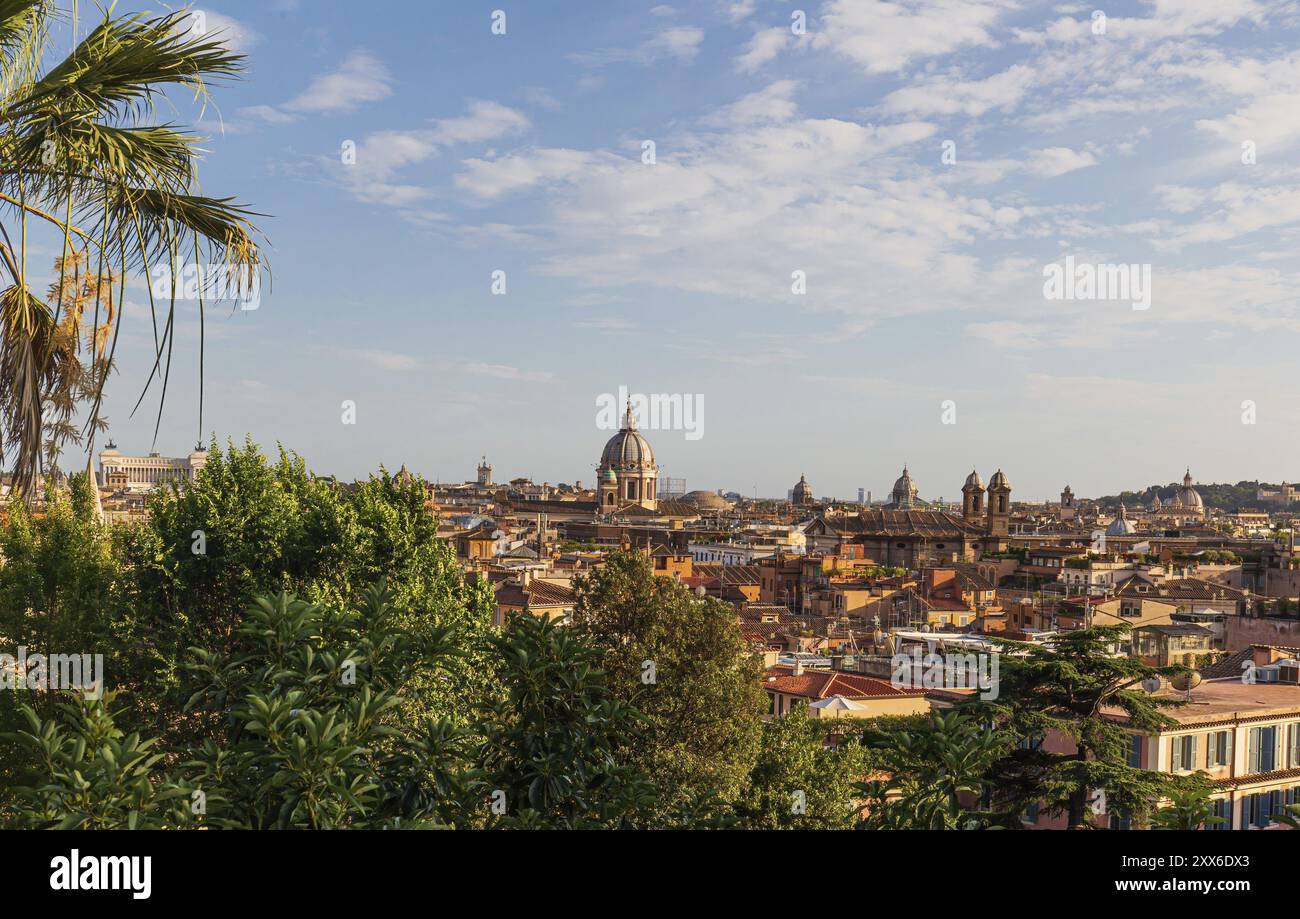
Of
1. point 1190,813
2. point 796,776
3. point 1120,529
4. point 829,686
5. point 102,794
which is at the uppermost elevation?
point 102,794

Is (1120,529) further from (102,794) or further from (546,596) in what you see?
(102,794)

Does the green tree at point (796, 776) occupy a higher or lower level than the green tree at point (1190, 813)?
lower

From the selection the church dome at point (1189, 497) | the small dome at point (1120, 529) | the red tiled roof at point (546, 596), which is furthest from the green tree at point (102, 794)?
the church dome at point (1189, 497)

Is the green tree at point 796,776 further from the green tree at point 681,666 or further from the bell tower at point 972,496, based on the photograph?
the bell tower at point 972,496

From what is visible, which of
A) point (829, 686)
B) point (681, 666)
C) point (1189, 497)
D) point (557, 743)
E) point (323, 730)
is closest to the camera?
point (323, 730)

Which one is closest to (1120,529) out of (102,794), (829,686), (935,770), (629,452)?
(629,452)
